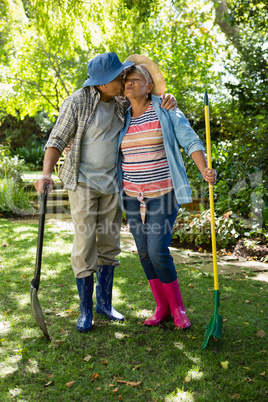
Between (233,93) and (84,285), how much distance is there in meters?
6.15

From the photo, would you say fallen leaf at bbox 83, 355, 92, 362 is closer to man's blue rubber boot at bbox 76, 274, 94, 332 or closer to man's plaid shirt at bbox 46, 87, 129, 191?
man's blue rubber boot at bbox 76, 274, 94, 332

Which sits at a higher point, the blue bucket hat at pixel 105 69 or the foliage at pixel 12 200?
the blue bucket hat at pixel 105 69

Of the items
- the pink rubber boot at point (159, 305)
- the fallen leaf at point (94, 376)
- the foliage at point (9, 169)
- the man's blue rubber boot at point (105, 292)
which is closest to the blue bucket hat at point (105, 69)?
the man's blue rubber boot at point (105, 292)

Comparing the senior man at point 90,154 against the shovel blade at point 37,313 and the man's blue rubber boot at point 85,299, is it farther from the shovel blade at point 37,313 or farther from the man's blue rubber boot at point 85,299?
the shovel blade at point 37,313

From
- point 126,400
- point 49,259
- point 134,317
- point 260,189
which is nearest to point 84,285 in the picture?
point 134,317

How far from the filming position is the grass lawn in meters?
2.18

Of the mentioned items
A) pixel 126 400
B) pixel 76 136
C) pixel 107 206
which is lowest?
pixel 126 400

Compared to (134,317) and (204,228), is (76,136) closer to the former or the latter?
(134,317)

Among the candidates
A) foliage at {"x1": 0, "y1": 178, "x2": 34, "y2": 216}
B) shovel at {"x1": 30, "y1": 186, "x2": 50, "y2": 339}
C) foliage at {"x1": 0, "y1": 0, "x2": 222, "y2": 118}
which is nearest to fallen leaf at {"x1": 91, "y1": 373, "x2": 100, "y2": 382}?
shovel at {"x1": 30, "y1": 186, "x2": 50, "y2": 339}

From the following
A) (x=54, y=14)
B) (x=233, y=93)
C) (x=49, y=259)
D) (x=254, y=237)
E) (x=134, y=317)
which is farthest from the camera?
(x=233, y=93)

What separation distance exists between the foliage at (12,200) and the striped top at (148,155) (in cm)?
581

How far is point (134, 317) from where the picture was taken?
3.18 metres

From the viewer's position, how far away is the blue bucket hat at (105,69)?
9.03ft

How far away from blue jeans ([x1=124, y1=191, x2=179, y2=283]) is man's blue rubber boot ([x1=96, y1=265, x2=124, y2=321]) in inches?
15.6
